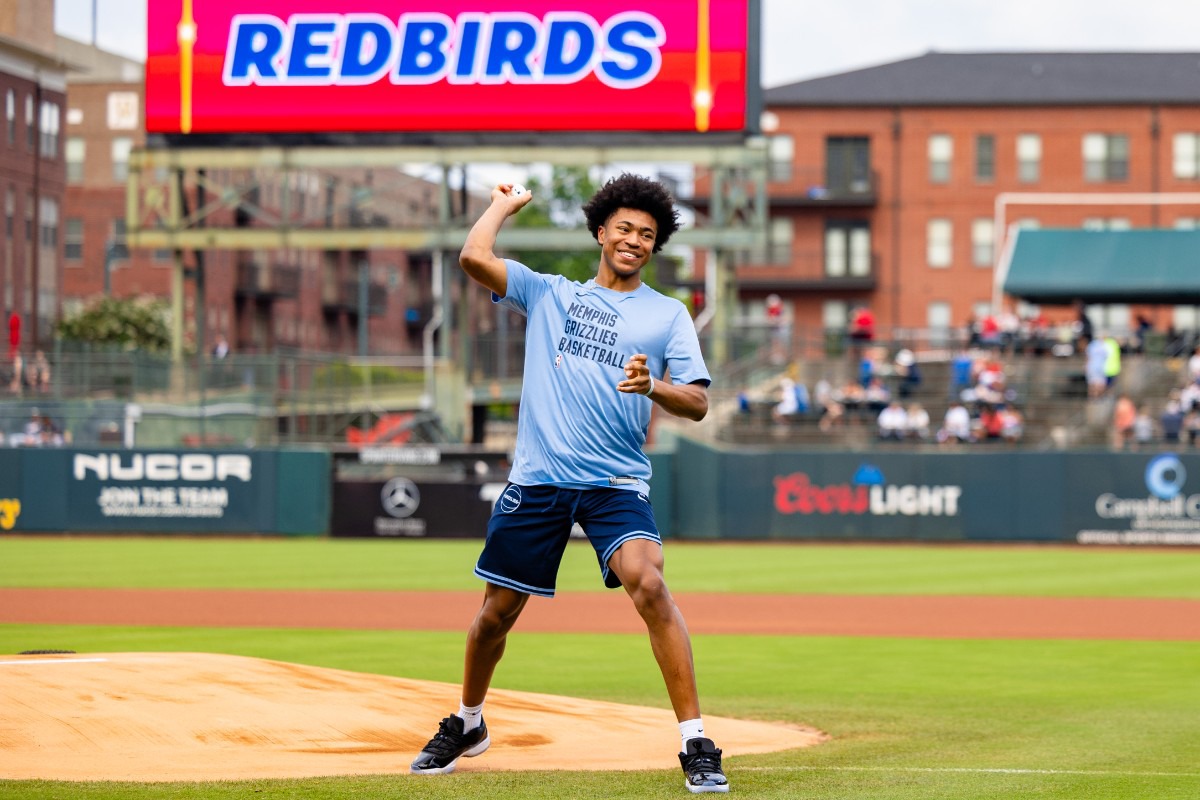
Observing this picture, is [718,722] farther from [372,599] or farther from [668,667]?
[372,599]

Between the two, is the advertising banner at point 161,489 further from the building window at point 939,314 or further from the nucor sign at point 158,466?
the building window at point 939,314

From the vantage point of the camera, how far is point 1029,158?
211ft

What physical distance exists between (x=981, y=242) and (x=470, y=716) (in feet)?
200

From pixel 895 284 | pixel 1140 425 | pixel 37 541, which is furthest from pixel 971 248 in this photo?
pixel 37 541

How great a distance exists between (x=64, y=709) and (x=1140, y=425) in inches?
1011

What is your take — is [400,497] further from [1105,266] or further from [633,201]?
[633,201]

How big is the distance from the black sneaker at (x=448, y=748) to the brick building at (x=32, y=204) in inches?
960

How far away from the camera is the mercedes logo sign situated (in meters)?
28.0

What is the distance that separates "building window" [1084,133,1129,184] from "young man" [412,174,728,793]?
201ft

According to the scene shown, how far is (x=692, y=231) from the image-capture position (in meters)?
36.5

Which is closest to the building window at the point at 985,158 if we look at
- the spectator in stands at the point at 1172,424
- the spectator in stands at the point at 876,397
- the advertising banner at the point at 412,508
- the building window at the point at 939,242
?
the building window at the point at 939,242

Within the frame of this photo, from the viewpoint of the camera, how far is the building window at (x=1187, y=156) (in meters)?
63.6

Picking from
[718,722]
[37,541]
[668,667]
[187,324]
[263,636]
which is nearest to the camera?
[668,667]

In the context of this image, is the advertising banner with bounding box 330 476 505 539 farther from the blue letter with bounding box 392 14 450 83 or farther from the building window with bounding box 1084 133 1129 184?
the building window with bounding box 1084 133 1129 184
